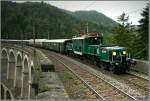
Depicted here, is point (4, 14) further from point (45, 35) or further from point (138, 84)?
point (138, 84)

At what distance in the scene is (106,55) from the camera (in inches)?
915

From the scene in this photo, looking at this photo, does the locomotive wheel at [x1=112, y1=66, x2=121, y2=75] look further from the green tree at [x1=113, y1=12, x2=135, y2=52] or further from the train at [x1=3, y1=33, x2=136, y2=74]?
the green tree at [x1=113, y1=12, x2=135, y2=52]

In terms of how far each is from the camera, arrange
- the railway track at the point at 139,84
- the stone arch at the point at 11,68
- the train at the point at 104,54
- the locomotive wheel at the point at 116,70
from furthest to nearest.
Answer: the stone arch at the point at 11,68 → the train at the point at 104,54 → the locomotive wheel at the point at 116,70 → the railway track at the point at 139,84

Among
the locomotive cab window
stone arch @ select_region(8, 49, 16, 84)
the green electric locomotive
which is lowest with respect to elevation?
stone arch @ select_region(8, 49, 16, 84)

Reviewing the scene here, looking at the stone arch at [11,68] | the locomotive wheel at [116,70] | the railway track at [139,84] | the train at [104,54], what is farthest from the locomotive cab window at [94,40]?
the stone arch at [11,68]

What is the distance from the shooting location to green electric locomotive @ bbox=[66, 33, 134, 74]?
22078 mm

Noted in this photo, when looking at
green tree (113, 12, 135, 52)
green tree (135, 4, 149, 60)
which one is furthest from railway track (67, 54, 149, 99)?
green tree (113, 12, 135, 52)

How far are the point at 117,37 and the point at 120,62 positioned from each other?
25.5 m

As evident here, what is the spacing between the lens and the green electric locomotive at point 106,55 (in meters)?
22.1

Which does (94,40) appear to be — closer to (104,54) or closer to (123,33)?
(104,54)

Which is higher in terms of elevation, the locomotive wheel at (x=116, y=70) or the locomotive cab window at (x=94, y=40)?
the locomotive cab window at (x=94, y=40)

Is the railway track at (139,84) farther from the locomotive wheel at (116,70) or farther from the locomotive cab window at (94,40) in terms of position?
the locomotive cab window at (94,40)

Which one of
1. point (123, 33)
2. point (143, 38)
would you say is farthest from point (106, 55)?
point (123, 33)

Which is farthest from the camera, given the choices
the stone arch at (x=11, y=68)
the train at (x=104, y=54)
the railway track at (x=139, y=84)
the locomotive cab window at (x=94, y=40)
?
the stone arch at (x=11, y=68)
